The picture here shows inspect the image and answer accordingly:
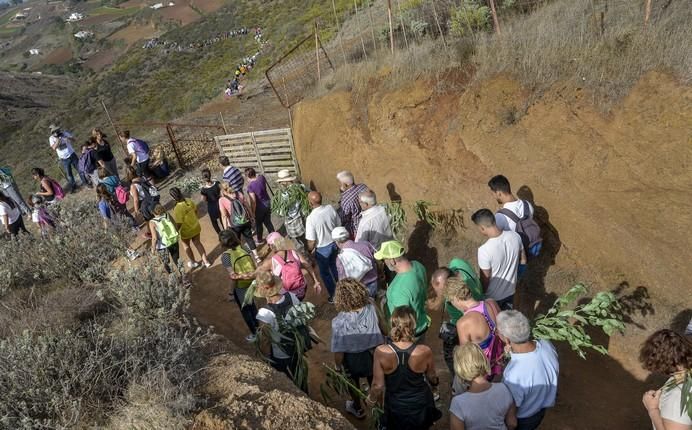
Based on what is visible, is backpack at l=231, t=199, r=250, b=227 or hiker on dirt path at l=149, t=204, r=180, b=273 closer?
hiker on dirt path at l=149, t=204, r=180, b=273

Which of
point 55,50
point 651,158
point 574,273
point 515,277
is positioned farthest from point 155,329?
point 55,50

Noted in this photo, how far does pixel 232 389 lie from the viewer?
11.3 feet

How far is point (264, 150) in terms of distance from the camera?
35.7ft

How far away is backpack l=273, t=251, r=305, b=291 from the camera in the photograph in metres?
5.03

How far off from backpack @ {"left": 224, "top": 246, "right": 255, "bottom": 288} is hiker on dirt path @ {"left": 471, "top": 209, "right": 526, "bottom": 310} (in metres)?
2.74

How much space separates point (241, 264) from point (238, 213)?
1.99 m

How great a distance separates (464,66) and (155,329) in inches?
223

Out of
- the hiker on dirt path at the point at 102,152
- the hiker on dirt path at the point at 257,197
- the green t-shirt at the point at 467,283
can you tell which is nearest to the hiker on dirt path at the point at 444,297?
the green t-shirt at the point at 467,283

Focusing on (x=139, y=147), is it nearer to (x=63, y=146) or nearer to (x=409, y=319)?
(x=63, y=146)

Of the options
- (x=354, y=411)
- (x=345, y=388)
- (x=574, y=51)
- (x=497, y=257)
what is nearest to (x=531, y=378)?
(x=497, y=257)

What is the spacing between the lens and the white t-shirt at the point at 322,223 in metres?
5.82

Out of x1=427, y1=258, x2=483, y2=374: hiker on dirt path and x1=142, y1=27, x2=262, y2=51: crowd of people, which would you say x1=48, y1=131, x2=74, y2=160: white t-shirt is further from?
x1=142, y1=27, x2=262, y2=51: crowd of people

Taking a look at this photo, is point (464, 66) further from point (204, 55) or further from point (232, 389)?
point (204, 55)

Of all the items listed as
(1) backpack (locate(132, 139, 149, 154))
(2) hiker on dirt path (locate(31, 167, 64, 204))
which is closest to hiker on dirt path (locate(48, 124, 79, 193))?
(2) hiker on dirt path (locate(31, 167, 64, 204))
